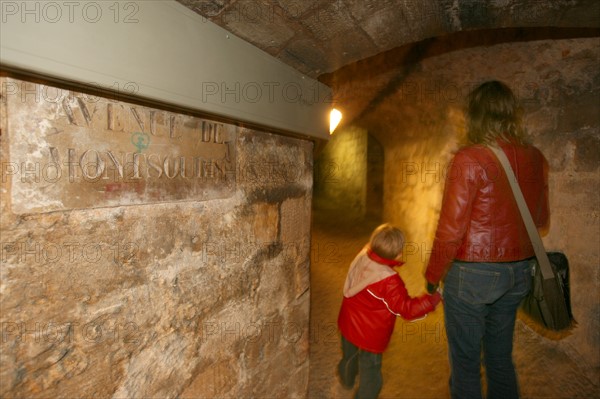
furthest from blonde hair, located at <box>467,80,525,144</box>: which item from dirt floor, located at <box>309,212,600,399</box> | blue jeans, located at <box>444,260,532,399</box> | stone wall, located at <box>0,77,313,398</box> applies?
dirt floor, located at <box>309,212,600,399</box>

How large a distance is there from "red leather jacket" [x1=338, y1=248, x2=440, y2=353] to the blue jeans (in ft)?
0.43

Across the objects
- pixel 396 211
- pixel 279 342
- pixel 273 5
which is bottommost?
pixel 279 342

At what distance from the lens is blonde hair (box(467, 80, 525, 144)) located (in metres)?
1.54

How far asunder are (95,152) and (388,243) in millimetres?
1324

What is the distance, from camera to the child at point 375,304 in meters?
1.60

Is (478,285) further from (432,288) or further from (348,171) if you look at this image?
(348,171)

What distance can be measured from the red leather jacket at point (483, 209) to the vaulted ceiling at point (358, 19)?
20.9 inches

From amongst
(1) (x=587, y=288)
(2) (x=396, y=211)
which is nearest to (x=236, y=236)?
(1) (x=587, y=288)

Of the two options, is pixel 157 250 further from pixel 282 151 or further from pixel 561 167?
pixel 561 167

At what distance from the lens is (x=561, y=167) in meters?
2.41

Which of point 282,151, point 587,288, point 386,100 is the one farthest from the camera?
point 386,100

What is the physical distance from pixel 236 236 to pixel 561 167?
241 centimetres

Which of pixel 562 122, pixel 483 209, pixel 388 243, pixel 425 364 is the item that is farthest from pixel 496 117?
pixel 425 364

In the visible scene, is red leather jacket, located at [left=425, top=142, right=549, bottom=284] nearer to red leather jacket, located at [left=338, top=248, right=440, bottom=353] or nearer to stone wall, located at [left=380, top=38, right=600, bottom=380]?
red leather jacket, located at [left=338, top=248, right=440, bottom=353]
